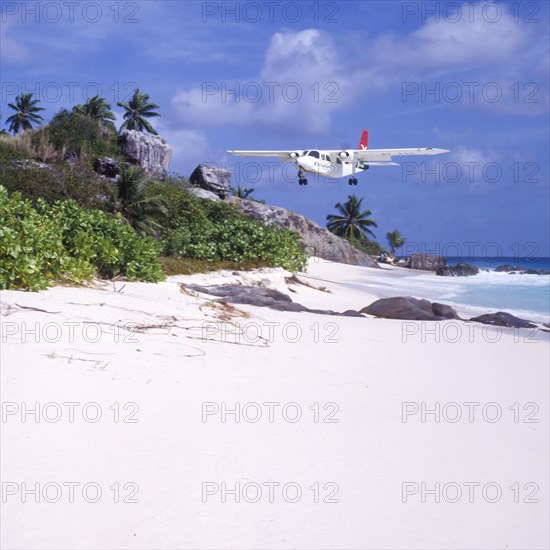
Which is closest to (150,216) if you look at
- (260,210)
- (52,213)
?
(52,213)

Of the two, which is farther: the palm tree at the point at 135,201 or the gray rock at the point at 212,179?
the gray rock at the point at 212,179

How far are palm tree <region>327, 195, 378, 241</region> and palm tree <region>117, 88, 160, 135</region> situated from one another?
24.0m

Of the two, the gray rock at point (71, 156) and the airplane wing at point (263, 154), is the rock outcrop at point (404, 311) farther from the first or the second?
the gray rock at point (71, 156)

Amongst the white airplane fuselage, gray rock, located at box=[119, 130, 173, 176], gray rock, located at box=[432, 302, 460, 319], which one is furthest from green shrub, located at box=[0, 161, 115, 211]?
gray rock, located at box=[119, 130, 173, 176]

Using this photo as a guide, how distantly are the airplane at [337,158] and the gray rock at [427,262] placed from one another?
114 feet

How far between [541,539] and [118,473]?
2460 mm

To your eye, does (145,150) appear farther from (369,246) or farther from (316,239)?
(369,246)

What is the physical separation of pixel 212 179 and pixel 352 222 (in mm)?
33200

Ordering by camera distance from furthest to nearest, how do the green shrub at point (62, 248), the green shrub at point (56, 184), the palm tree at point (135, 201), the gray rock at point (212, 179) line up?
the gray rock at point (212, 179) → the palm tree at point (135, 201) → the green shrub at point (56, 184) → the green shrub at point (62, 248)

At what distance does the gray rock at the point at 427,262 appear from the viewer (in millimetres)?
70562

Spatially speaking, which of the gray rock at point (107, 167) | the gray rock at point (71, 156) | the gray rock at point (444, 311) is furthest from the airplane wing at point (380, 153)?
the gray rock at point (444, 311)

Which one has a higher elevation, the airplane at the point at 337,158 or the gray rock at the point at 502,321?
the airplane at the point at 337,158

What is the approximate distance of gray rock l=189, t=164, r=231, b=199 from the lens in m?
48.0

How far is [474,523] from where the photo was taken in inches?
151
